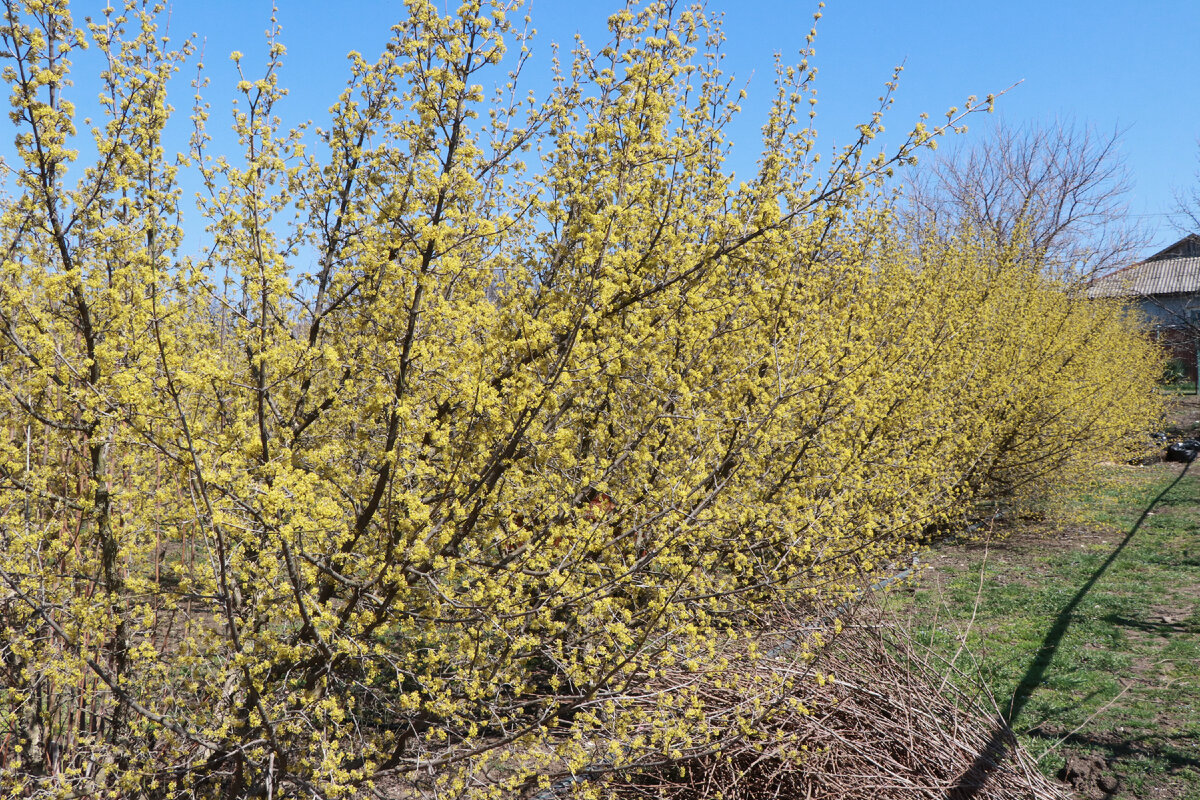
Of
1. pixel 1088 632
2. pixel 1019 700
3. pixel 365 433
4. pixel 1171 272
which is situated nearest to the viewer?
pixel 365 433

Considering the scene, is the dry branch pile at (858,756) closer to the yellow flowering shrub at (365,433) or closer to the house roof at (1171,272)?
the yellow flowering shrub at (365,433)

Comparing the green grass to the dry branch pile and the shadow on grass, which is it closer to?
the shadow on grass

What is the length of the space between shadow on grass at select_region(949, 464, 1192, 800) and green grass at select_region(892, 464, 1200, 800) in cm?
2

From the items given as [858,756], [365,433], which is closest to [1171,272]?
[858,756]

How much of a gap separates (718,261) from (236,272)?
1.91m

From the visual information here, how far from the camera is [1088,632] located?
21.9 ft

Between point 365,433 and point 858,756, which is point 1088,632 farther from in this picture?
point 365,433

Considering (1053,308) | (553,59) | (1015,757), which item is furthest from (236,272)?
(1053,308)

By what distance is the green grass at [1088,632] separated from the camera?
183 inches

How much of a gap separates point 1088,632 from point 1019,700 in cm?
191

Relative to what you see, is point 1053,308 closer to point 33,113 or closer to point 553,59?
point 553,59

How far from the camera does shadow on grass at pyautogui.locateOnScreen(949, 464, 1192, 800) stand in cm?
364

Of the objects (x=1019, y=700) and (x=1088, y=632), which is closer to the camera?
(x=1019, y=700)

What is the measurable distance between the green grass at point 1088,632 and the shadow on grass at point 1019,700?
0.8 inches
